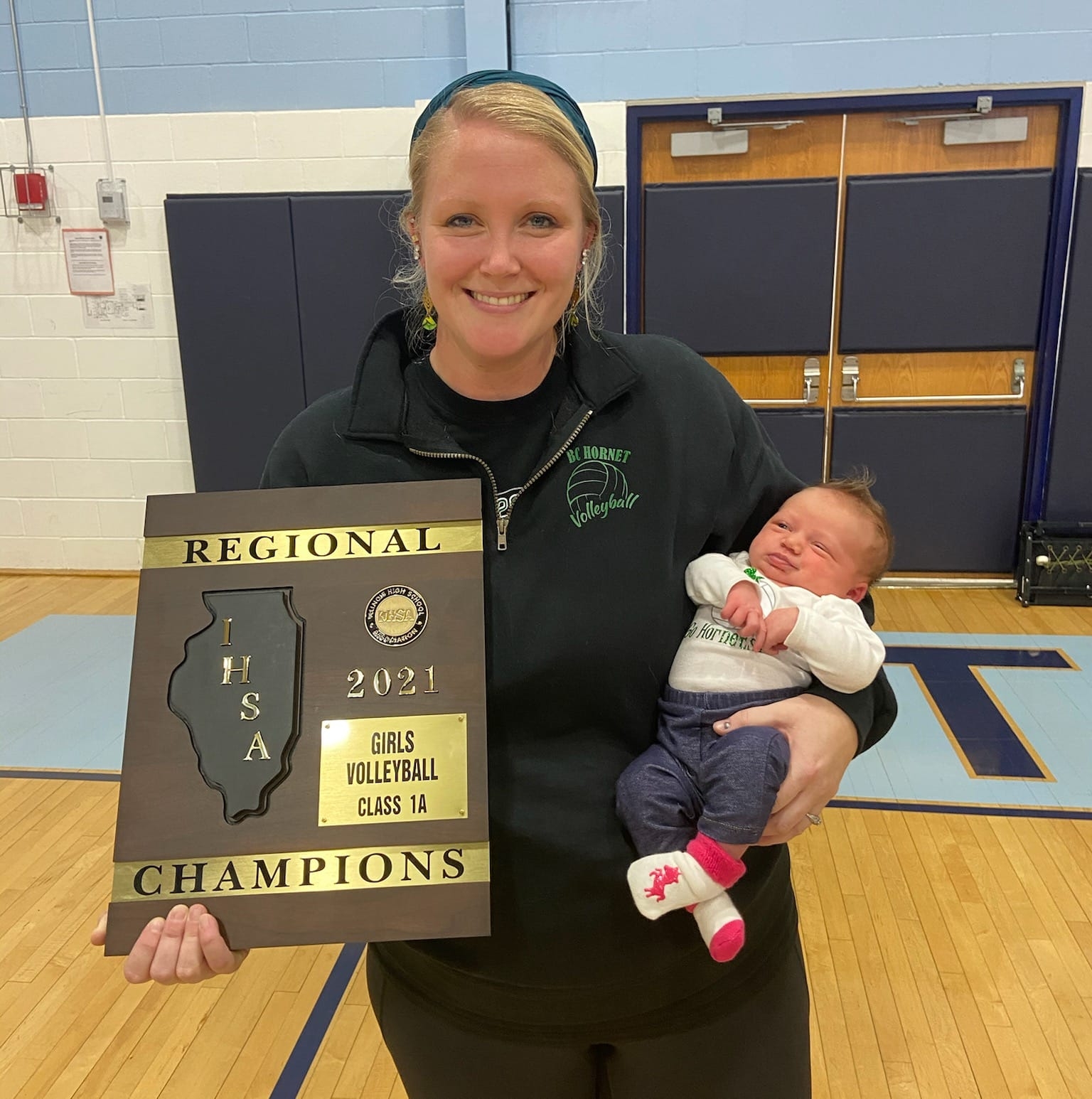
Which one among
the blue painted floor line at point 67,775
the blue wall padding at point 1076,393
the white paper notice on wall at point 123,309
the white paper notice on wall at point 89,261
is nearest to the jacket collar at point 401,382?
the blue painted floor line at point 67,775

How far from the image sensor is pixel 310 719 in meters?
0.96

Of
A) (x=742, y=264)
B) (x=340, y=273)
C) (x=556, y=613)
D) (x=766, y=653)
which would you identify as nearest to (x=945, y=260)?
(x=742, y=264)

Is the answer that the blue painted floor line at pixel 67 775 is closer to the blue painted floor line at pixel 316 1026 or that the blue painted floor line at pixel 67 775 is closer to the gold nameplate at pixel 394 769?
the blue painted floor line at pixel 316 1026

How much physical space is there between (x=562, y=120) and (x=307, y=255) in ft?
12.5

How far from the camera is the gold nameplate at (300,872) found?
92 centimetres

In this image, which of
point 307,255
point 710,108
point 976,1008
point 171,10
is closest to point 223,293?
point 307,255

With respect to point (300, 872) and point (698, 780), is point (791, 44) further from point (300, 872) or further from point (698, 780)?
point (300, 872)

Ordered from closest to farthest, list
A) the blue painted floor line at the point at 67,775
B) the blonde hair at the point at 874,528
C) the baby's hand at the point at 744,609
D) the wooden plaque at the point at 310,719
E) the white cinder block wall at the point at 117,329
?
1. the wooden plaque at the point at 310,719
2. the baby's hand at the point at 744,609
3. the blonde hair at the point at 874,528
4. the blue painted floor line at the point at 67,775
5. the white cinder block wall at the point at 117,329

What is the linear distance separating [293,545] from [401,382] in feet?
0.76

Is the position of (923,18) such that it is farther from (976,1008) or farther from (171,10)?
(976,1008)

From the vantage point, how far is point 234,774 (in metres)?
0.95

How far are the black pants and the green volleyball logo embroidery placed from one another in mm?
586

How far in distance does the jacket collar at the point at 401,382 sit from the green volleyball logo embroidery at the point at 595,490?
0.07 metres

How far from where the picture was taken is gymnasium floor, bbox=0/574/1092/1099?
192 centimetres
